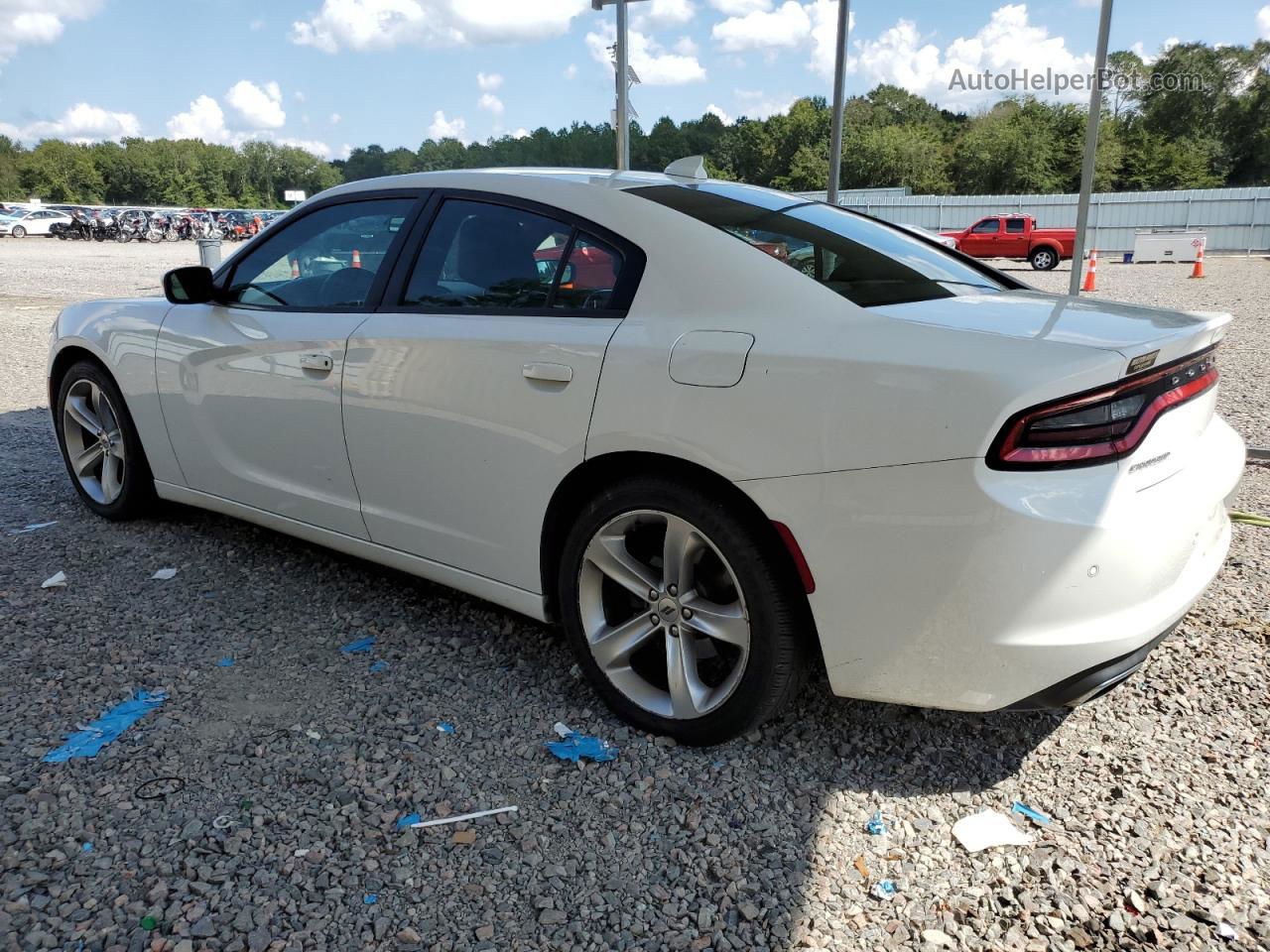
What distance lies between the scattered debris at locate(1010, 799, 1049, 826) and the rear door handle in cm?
254

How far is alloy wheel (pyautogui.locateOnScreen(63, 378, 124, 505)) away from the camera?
4.61 metres

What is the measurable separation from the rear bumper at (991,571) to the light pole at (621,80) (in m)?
8.60

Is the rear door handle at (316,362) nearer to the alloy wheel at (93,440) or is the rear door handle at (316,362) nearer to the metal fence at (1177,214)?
the alloy wheel at (93,440)

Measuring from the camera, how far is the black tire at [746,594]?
2438mm

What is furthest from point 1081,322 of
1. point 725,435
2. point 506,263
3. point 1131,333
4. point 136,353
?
point 136,353

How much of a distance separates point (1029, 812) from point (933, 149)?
87556 mm

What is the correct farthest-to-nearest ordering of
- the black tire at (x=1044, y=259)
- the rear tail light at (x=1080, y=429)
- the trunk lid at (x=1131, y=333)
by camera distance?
the black tire at (x=1044, y=259) < the trunk lid at (x=1131, y=333) < the rear tail light at (x=1080, y=429)

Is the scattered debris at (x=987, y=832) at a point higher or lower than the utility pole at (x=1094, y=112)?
lower

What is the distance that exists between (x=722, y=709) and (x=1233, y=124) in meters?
91.1

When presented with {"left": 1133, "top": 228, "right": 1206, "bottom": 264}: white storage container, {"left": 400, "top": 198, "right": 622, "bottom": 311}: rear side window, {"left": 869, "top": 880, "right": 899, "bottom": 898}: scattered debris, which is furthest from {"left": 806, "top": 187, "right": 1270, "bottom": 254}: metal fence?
{"left": 869, "top": 880, "right": 899, "bottom": 898}: scattered debris

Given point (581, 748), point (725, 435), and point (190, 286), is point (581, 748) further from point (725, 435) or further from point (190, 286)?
point (190, 286)

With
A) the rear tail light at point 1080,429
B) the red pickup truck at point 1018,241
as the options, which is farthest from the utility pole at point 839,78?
the red pickup truck at point 1018,241

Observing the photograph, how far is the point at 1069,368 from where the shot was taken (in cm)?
205

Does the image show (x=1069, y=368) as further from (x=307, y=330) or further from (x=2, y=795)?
(x=2, y=795)
